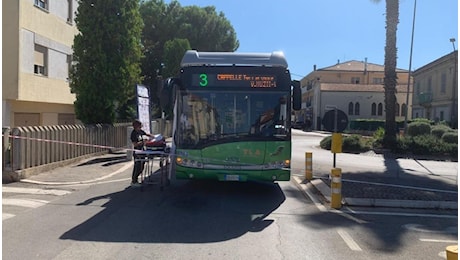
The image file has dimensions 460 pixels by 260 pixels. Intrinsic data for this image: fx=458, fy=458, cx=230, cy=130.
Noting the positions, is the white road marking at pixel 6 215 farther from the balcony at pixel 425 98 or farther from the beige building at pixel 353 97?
the beige building at pixel 353 97

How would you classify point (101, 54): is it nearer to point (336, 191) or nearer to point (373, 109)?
point (336, 191)

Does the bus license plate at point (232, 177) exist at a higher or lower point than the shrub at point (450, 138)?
lower

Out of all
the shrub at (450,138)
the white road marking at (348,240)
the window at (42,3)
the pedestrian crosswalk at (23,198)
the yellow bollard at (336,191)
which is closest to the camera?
the white road marking at (348,240)

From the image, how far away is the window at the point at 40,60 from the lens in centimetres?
2103

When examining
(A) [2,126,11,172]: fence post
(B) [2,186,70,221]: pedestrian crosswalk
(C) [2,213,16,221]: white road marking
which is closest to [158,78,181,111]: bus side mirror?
(B) [2,186,70,221]: pedestrian crosswalk

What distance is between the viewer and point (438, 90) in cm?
4359

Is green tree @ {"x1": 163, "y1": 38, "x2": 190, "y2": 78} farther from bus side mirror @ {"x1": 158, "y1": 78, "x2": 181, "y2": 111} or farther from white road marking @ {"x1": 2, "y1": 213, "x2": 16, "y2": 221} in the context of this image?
white road marking @ {"x1": 2, "y1": 213, "x2": 16, "y2": 221}

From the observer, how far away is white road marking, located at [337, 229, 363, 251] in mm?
6200

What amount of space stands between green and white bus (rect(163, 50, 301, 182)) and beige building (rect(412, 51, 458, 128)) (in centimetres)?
3065

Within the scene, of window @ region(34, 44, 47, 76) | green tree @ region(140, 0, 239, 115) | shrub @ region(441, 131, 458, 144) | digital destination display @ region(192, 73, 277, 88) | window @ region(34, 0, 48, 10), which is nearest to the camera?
digital destination display @ region(192, 73, 277, 88)

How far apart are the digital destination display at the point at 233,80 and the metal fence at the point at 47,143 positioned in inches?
175

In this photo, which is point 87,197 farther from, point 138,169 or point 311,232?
point 311,232

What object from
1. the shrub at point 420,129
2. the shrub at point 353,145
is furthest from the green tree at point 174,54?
the shrub at point 420,129

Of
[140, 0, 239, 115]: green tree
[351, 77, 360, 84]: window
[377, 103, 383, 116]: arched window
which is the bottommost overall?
[377, 103, 383, 116]: arched window
